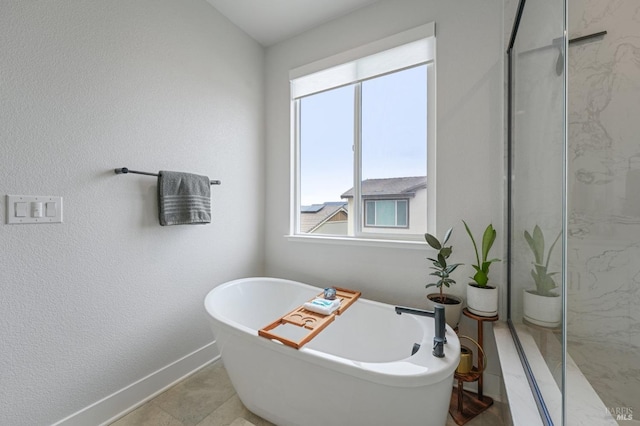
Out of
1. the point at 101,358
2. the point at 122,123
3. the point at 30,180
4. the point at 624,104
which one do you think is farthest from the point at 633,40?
the point at 101,358

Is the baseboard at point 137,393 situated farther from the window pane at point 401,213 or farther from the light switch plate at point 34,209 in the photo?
the window pane at point 401,213

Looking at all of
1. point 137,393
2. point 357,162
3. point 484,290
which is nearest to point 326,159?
point 357,162

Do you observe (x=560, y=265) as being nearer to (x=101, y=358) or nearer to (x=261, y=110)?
(x=101, y=358)

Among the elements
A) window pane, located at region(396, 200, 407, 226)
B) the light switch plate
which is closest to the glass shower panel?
window pane, located at region(396, 200, 407, 226)

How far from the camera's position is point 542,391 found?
0.97 m

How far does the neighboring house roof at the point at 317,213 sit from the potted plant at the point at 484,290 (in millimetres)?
1052

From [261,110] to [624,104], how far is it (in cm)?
231

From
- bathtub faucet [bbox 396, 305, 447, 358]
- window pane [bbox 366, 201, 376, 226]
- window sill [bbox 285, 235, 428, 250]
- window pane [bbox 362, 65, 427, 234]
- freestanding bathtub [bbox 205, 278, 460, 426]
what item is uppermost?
window pane [bbox 362, 65, 427, 234]

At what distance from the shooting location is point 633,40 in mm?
843

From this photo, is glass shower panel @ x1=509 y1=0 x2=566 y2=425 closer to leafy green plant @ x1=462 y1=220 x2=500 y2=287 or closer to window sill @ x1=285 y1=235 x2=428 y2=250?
leafy green plant @ x1=462 y1=220 x2=500 y2=287

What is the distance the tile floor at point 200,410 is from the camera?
4.62 feet

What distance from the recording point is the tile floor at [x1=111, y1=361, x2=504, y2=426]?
4.62ft

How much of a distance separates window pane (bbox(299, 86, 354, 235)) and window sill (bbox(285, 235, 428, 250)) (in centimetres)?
16

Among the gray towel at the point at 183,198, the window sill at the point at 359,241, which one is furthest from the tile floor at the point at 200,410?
the gray towel at the point at 183,198
